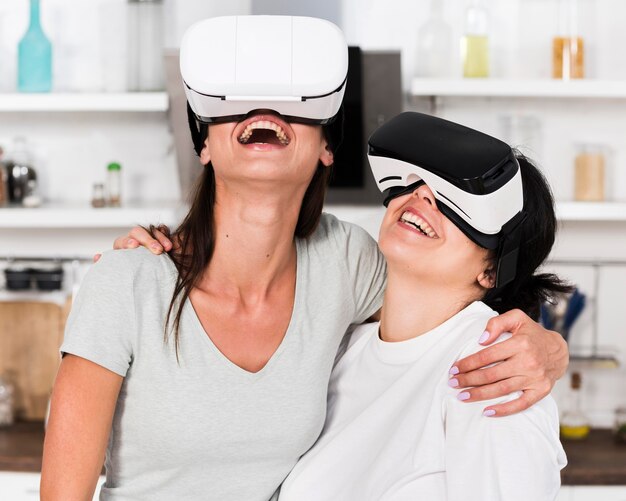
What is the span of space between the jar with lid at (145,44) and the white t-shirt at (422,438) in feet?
4.54

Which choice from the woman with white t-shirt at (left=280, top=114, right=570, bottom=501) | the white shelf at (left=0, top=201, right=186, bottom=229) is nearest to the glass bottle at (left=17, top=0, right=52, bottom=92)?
the white shelf at (left=0, top=201, right=186, bottom=229)

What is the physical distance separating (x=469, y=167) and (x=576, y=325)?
173cm

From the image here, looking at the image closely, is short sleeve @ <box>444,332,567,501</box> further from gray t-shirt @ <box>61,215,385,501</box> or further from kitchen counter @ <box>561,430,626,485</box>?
kitchen counter @ <box>561,430,626,485</box>

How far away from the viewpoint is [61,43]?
2879 mm

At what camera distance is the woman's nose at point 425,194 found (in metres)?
1.43

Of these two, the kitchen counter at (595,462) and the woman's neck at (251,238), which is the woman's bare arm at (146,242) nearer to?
the woman's neck at (251,238)

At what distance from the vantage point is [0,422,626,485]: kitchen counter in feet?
8.17

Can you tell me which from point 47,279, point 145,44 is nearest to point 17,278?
point 47,279

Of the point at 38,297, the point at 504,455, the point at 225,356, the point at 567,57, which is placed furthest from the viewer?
the point at 38,297

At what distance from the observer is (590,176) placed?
278 centimetres

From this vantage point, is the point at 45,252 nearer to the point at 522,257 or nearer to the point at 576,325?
the point at 576,325

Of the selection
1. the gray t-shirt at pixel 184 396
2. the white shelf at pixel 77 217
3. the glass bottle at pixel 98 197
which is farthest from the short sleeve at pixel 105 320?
the glass bottle at pixel 98 197

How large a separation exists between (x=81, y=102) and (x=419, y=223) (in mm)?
1511

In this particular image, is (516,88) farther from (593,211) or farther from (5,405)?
(5,405)
